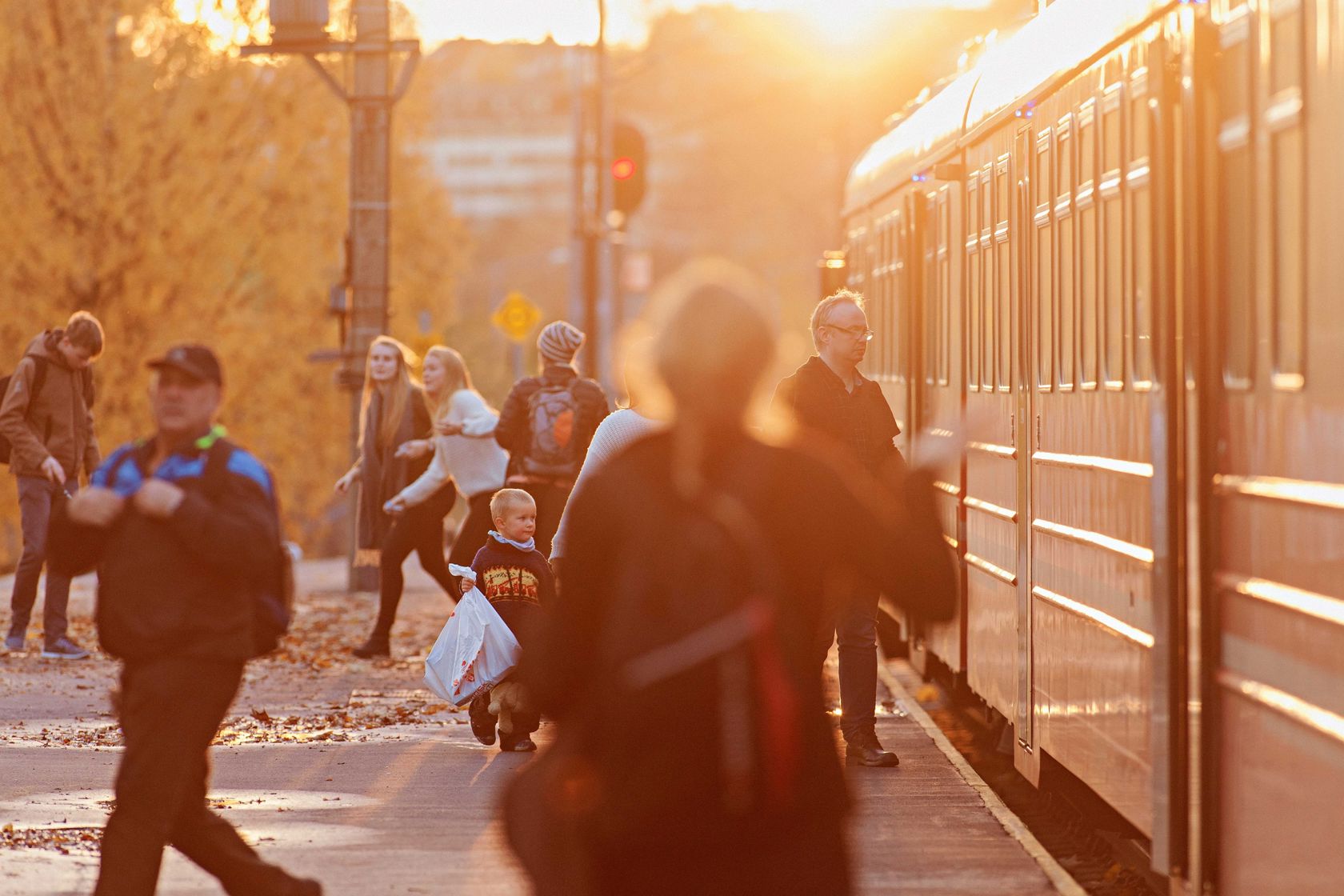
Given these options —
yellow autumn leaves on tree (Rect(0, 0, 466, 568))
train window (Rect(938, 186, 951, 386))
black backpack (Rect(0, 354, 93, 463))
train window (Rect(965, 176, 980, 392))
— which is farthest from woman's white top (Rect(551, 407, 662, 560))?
yellow autumn leaves on tree (Rect(0, 0, 466, 568))

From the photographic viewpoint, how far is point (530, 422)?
1177 centimetres

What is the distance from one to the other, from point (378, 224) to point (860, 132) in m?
54.3

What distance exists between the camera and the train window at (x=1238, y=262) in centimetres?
556

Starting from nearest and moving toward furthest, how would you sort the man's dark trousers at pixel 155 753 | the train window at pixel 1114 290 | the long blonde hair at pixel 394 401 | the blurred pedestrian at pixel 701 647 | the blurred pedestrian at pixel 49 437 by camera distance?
the blurred pedestrian at pixel 701 647
the man's dark trousers at pixel 155 753
the train window at pixel 1114 290
the blurred pedestrian at pixel 49 437
the long blonde hair at pixel 394 401

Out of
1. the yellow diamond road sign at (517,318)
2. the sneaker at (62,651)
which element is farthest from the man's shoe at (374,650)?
the yellow diamond road sign at (517,318)

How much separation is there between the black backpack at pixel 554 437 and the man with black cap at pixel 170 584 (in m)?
5.60

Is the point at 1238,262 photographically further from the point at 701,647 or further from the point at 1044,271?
the point at 1044,271

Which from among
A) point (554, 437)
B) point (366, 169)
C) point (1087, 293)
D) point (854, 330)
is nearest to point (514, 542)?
point (854, 330)

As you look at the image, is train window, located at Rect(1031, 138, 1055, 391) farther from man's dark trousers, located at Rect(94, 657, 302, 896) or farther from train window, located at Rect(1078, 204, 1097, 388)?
man's dark trousers, located at Rect(94, 657, 302, 896)

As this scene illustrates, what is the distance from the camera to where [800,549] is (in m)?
4.11

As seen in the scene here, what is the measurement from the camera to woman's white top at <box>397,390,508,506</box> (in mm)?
13086

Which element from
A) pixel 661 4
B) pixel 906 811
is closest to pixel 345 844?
pixel 906 811

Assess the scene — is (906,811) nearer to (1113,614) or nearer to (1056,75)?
(1113,614)

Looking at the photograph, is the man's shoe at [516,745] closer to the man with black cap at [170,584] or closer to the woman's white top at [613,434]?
the woman's white top at [613,434]
